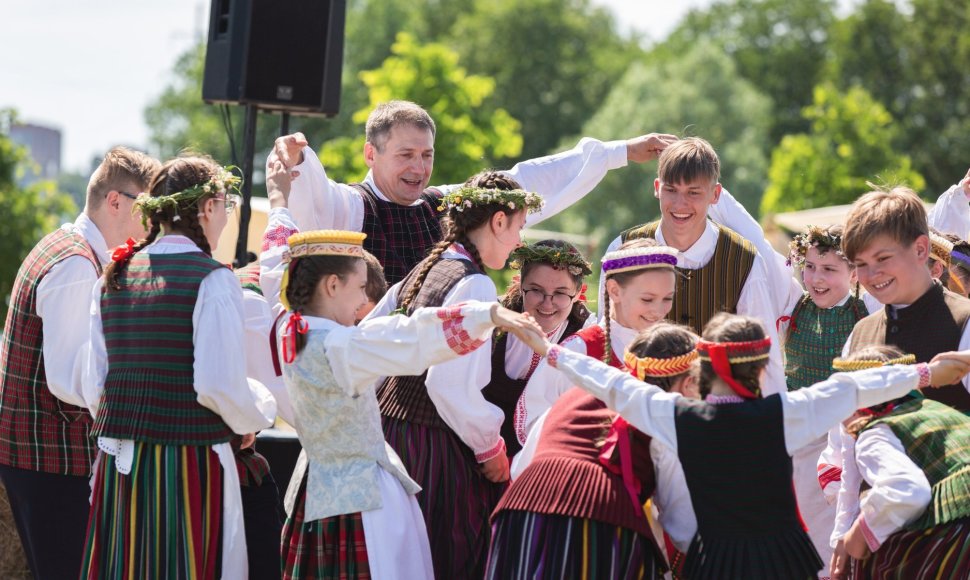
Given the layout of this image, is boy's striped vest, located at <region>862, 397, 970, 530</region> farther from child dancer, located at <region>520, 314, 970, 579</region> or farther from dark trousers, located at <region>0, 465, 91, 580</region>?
dark trousers, located at <region>0, 465, 91, 580</region>

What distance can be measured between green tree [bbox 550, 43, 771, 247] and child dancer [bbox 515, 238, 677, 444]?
29845mm

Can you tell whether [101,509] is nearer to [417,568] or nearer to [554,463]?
[417,568]

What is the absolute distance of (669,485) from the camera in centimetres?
313

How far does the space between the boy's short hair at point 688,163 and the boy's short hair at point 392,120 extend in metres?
0.95

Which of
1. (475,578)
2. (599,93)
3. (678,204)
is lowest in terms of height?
(475,578)

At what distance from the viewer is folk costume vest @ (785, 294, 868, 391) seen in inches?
187

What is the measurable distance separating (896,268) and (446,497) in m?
1.56

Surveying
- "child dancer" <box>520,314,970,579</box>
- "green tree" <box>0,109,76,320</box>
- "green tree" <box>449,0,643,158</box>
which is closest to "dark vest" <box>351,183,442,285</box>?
"child dancer" <box>520,314,970,579</box>

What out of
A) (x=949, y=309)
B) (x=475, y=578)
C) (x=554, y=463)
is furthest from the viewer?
(x=475, y=578)

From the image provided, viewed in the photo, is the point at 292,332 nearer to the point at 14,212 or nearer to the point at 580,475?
the point at 580,475

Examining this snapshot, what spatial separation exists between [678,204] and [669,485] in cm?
133

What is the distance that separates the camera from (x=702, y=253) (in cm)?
423

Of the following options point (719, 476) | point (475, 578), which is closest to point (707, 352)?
point (719, 476)

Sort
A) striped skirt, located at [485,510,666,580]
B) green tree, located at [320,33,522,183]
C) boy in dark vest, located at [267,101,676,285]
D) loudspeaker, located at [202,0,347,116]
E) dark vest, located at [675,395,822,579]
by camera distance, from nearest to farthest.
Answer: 1. dark vest, located at [675,395,822,579]
2. striped skirt, located at [485,510,666,580]
3. boy in dark vest, located at [267,101,676,285]
4. loudspeaker, located at [202,0,347,116]
5. green tree, located at [320,33,522,183]
